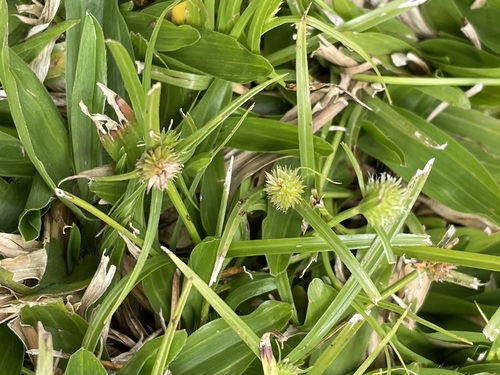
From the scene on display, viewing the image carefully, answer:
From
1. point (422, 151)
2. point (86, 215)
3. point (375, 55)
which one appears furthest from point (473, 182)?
point (86, 215)

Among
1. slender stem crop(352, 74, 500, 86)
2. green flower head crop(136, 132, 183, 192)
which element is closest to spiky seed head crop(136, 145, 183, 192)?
green flower head crop(136, 132, 183, 192)

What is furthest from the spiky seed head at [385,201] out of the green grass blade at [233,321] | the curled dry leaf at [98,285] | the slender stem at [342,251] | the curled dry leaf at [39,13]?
the curled dry leaf at [39,13]

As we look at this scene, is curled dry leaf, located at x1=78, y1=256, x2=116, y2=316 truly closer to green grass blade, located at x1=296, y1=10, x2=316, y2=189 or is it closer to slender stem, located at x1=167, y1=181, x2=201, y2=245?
slender stem, located at x1=167, y1=181, x2=201, y2=245

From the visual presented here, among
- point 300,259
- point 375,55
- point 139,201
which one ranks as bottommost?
point 300,259

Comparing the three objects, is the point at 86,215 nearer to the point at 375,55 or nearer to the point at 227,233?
the point at 227,233

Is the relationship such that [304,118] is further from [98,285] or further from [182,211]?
[98,285]

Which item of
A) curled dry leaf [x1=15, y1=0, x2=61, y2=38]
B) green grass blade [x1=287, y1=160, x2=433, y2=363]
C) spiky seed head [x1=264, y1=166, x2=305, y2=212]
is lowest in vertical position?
green grass blade [x1=287, y1=160, x2=433, y2=363]

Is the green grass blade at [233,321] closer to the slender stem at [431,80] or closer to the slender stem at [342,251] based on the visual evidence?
the slender stem at [342,251]

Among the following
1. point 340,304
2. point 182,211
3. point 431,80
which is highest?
point 431,80

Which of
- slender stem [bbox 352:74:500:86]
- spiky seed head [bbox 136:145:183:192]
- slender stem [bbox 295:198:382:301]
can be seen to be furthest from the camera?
slender stem [bbox 352:74:500:86]

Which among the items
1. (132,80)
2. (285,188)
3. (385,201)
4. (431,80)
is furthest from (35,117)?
(431,80)

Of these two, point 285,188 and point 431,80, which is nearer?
point 285,188
